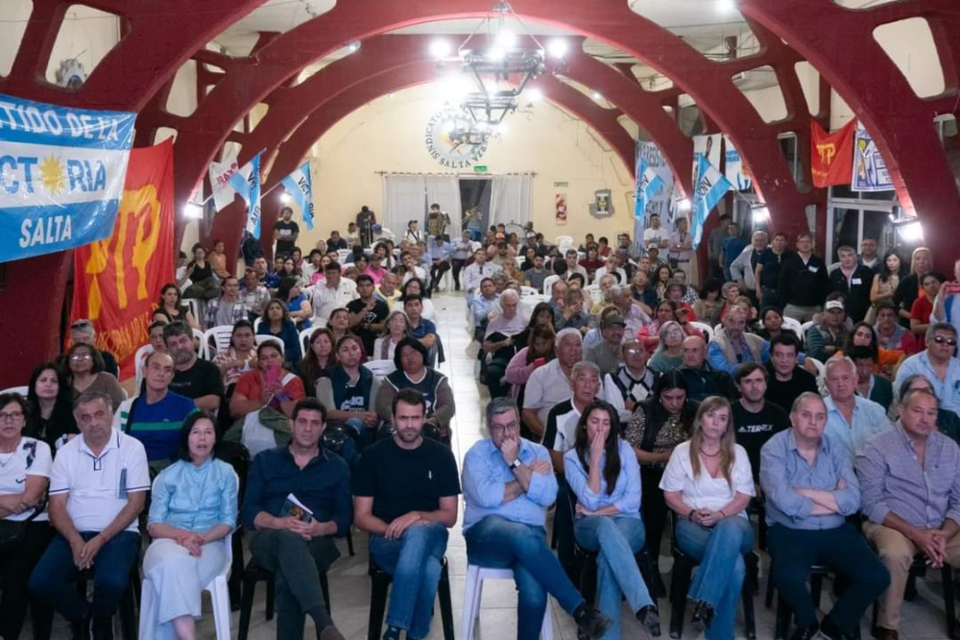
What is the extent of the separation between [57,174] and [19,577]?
9.00ft

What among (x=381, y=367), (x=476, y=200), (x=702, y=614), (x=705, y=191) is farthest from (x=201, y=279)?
(x=476, y=200)

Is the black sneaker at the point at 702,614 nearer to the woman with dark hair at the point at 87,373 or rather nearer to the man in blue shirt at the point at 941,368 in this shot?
the man in blue shirt at the point at 941,368

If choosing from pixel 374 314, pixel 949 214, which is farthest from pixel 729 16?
pixel 374 314

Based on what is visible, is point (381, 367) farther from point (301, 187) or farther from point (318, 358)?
point (301, 187)

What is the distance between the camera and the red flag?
10.0 meters

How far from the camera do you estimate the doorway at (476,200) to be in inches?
885

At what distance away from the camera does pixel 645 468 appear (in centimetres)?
495

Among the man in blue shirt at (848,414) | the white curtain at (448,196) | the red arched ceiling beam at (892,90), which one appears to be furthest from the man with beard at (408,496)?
the white curtain at (448,196)

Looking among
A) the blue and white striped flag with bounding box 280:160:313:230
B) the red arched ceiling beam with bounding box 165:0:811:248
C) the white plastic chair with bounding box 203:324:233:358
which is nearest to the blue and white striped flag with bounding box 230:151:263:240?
the red arched ceiling beam with bounding box 165:0:811:248

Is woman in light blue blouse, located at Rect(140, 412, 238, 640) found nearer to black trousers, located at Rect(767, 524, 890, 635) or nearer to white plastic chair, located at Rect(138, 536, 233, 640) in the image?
white plastic chair, located at Rect(138, 536, 233, 640)

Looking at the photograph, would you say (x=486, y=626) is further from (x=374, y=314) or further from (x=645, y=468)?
(x=374, y=314)

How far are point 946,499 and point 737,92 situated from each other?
693 centimetres

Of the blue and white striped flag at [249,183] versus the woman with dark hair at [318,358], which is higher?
the blue and white striped flag at [249,183]

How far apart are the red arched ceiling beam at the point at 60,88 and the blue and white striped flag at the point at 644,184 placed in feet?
28.4
